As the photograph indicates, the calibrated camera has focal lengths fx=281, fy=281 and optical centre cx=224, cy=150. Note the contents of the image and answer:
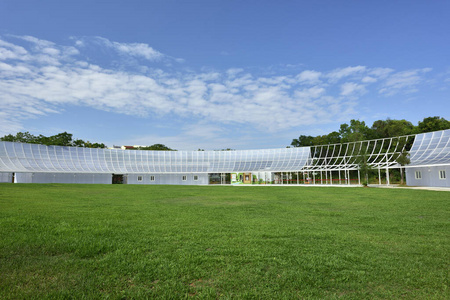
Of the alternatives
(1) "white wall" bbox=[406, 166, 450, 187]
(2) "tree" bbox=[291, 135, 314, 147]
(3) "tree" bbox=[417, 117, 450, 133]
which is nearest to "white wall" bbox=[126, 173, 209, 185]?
(2) "tree" bbox=[291, 135, 314, 147]

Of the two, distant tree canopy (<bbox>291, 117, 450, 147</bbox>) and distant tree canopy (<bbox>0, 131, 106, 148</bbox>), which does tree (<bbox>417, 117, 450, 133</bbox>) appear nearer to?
distant tree canopy (<bbox>291, 117, 450, 147</bbox>)

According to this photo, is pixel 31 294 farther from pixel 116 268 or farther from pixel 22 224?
pixel 22 224

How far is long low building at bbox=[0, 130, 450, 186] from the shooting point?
37.5 metres

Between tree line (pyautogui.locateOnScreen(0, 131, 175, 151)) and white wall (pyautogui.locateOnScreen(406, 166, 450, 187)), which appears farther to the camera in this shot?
tree line (pyautogui.locateOnScreen(0, 131, 175, 151))

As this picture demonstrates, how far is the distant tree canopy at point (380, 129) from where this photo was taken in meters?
44.9

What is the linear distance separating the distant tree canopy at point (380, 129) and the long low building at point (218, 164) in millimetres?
4020

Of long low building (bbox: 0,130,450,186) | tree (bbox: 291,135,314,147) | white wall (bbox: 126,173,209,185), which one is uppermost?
tree (bbox: 291,135,314,147)

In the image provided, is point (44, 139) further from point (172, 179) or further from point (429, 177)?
point (429, 177)

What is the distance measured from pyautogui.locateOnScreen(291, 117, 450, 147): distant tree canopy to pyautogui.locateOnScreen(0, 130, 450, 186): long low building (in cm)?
402

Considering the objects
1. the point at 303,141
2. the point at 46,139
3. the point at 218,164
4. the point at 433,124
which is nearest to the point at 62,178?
the point at 46,139

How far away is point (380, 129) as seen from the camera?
180 feet

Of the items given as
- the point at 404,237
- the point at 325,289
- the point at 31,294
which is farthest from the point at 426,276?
the point at 31,294

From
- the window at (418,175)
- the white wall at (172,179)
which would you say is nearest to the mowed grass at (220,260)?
the window at (418,175)

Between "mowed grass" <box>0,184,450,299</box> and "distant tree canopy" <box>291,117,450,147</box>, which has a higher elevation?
"distant tree canopy" <box>291,117,450,147</box>
